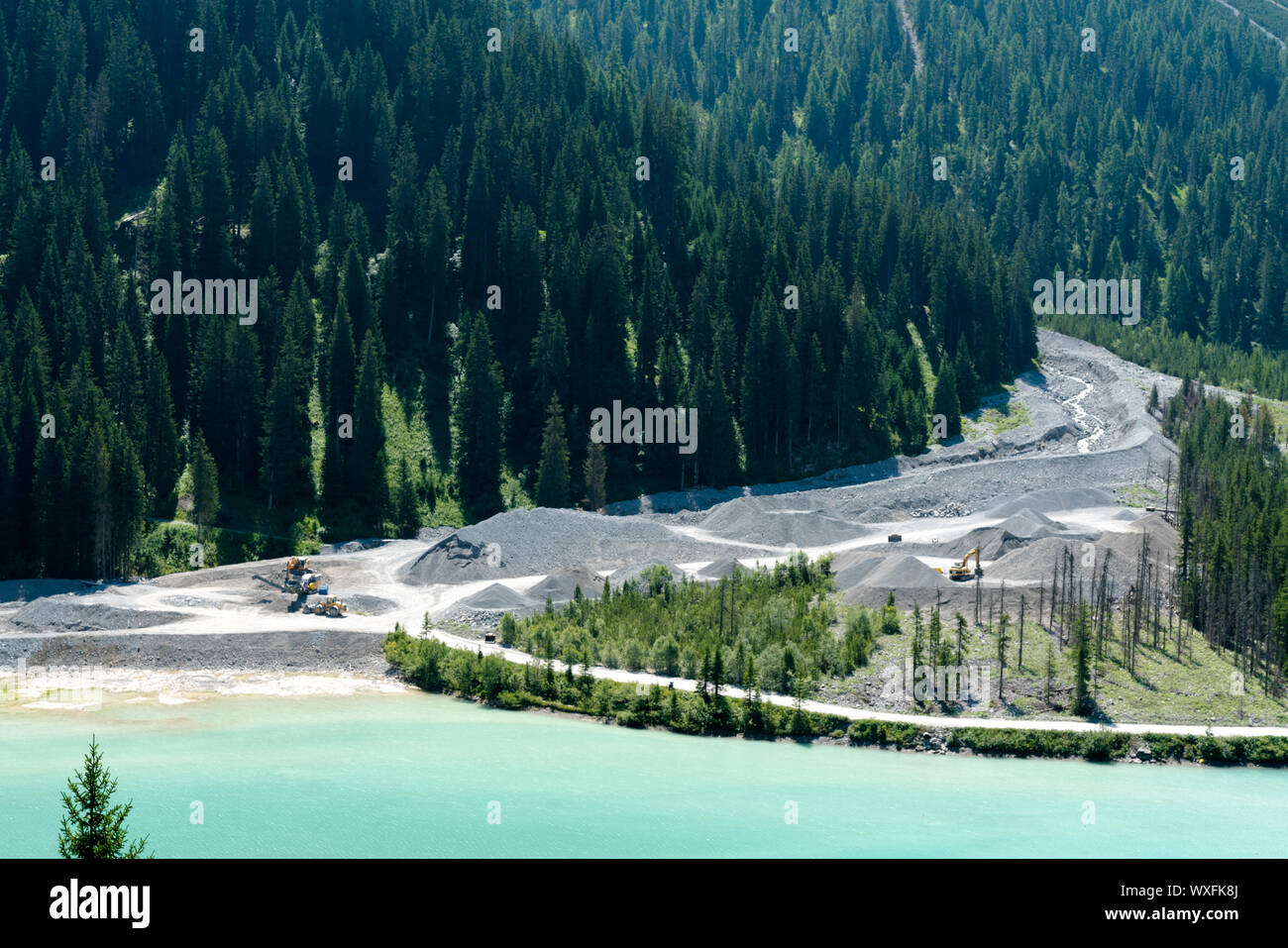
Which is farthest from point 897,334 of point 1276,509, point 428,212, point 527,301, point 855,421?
point 1276,509

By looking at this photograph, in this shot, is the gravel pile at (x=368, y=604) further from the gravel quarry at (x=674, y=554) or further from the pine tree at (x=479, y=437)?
the pine tree at (x=479, y=437)

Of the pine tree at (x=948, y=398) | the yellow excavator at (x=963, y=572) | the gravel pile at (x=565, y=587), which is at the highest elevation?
the pine tree at (x=948, y=398)

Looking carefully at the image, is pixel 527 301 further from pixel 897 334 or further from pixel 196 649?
pixel 196 649

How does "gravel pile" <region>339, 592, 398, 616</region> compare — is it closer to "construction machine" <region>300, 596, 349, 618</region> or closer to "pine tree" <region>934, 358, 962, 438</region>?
"construction machine" <region>300, 596, 349, 618</region>

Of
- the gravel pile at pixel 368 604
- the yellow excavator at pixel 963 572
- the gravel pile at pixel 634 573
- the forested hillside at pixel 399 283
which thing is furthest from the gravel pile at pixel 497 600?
the yellow excavator at pixel 963 572

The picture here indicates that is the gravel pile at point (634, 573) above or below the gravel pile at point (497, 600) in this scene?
above

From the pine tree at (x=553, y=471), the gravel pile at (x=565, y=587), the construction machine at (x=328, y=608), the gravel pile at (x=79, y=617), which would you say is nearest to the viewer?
the gravel pile at (x=79, y=617)

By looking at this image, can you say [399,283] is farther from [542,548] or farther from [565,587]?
[565,587]
